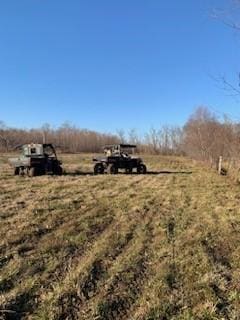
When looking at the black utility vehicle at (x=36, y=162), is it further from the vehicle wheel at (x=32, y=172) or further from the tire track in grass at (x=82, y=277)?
the tire track in grass at (x=82, y=277)

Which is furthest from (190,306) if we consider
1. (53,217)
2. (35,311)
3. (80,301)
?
(53,217)

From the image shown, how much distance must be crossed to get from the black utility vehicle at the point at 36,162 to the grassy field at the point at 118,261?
38.9 feet

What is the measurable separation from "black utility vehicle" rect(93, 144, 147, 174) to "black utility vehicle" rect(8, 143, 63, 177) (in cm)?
275

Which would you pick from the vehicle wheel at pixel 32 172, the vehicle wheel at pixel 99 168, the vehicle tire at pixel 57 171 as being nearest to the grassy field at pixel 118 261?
the vehicle wheel at pixel 32 172

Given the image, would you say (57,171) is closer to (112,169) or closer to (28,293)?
(112,169)

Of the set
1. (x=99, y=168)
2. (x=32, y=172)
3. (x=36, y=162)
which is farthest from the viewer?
(x=99, y=168)

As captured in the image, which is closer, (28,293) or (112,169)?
(28,293)

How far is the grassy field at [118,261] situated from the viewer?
525 cm

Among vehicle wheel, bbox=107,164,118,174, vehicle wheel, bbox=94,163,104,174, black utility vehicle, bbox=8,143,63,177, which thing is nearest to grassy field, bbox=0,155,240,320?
black utility vehicle, bbox=8,143,63,177

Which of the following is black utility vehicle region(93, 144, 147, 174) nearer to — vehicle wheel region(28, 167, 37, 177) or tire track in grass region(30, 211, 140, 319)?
vehicle wheel region(28, 167, 37, 177)

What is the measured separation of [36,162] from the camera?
2548cm

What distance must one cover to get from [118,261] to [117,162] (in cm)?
2177

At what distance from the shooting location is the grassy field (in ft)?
17.2

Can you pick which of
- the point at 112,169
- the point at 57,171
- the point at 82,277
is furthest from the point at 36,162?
the point at 82,277
